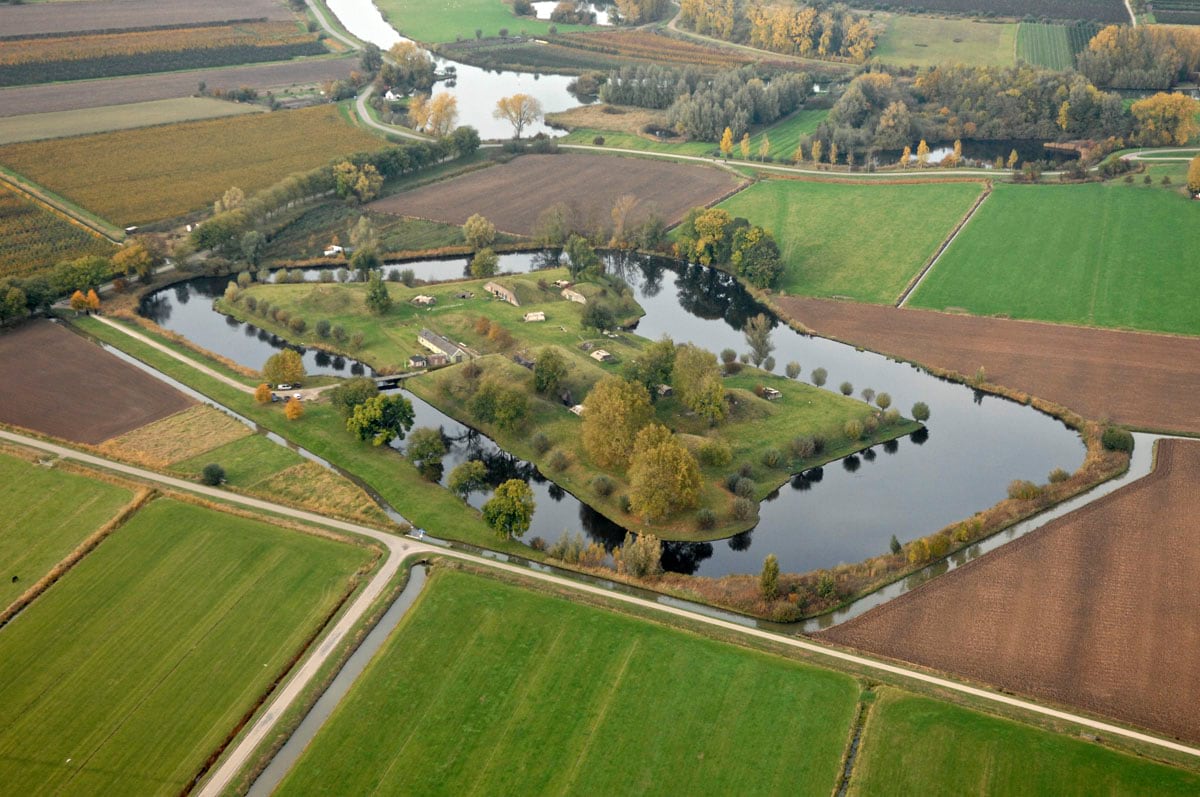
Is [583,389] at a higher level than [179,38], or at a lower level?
lower

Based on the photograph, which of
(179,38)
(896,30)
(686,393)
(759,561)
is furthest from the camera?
(896,30)

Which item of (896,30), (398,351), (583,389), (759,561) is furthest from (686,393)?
(896,30)

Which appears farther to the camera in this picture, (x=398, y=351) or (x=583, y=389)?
(x=398, y=351)

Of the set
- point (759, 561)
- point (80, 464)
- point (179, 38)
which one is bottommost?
point (759, 561)

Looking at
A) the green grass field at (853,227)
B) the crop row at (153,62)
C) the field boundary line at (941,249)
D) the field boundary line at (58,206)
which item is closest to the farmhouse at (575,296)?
the green grass field at (853,227)

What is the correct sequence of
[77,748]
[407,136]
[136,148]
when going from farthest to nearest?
1. [407,136]
2. [136,148]
3. [77,748]

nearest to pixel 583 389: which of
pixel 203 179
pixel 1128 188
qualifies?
pixel 203 179

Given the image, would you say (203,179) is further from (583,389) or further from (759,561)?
(759,561)

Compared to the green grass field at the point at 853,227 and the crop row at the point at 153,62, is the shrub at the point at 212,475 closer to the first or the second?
the green grass field at the point at 853,227
